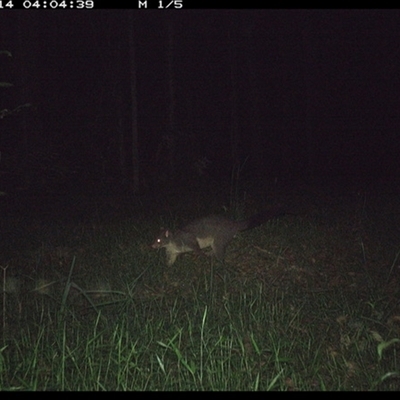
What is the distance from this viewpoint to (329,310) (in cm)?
562

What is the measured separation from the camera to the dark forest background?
84.8ft

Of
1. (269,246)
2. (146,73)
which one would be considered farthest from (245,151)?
(269,246)

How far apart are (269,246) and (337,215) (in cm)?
309

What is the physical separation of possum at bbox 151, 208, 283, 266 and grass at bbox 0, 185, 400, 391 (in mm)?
210

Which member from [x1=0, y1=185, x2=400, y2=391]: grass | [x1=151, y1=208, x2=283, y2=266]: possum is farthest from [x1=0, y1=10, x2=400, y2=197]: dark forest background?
[x1=151, y1=208, x2=283, y2=266]: possum

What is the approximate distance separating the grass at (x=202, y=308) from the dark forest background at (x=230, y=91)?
518 inches

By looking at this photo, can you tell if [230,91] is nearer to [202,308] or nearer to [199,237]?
[199,237]

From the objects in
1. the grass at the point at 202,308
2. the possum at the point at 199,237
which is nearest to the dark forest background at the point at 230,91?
the grass at the point at 202,308

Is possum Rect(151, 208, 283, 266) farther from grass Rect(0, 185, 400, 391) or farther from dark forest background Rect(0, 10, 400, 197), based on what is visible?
dark forest background Rect(0, 10, 400, 197)

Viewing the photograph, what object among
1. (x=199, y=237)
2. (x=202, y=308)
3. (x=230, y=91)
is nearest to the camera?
(x=202, y=308)

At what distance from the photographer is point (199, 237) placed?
8195 mm

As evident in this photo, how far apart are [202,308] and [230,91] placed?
22.9 metres

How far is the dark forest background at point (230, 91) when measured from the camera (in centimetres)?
2586

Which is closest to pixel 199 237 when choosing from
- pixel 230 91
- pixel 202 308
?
pixel 202 308
